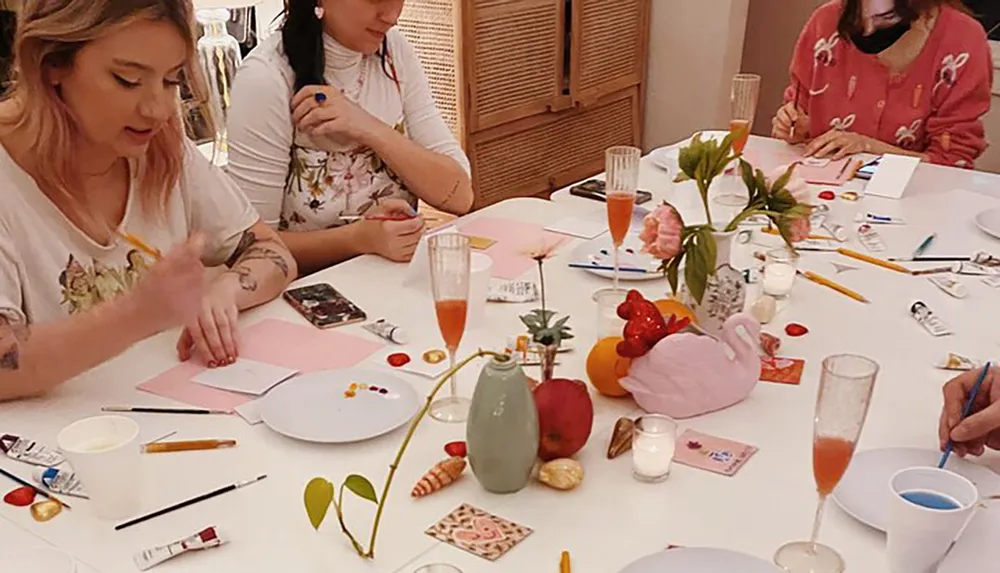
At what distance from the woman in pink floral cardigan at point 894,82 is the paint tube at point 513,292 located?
1174 mm

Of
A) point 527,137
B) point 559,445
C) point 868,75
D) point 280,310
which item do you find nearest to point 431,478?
point 559,445

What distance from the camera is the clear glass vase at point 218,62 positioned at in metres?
2.88

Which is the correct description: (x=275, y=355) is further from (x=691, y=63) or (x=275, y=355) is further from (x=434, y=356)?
(x=691, y=63)

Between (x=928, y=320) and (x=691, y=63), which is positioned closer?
(x=928, y=320)

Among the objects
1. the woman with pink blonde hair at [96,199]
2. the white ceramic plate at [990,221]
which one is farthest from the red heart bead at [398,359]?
the white ceramic plate at [990,221]

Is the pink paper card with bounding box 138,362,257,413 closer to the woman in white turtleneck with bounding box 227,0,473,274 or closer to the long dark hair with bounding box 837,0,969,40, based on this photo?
the woman in white turtleneck with bounding box 227,0,473,274

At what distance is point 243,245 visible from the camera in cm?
186

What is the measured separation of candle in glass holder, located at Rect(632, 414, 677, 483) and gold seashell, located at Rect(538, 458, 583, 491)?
0.07 metres

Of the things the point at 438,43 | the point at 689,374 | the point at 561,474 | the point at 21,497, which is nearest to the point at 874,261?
the point at 689,374

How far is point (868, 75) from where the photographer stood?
2.76 m

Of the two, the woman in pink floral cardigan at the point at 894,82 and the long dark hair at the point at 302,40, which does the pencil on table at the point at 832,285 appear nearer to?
the woman in pink floral cardigan at the point at 894,82

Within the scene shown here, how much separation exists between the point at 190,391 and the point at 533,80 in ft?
8.72

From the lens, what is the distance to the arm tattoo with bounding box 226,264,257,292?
1.70m

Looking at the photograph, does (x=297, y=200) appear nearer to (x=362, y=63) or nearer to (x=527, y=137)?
(x=362, y=63)
